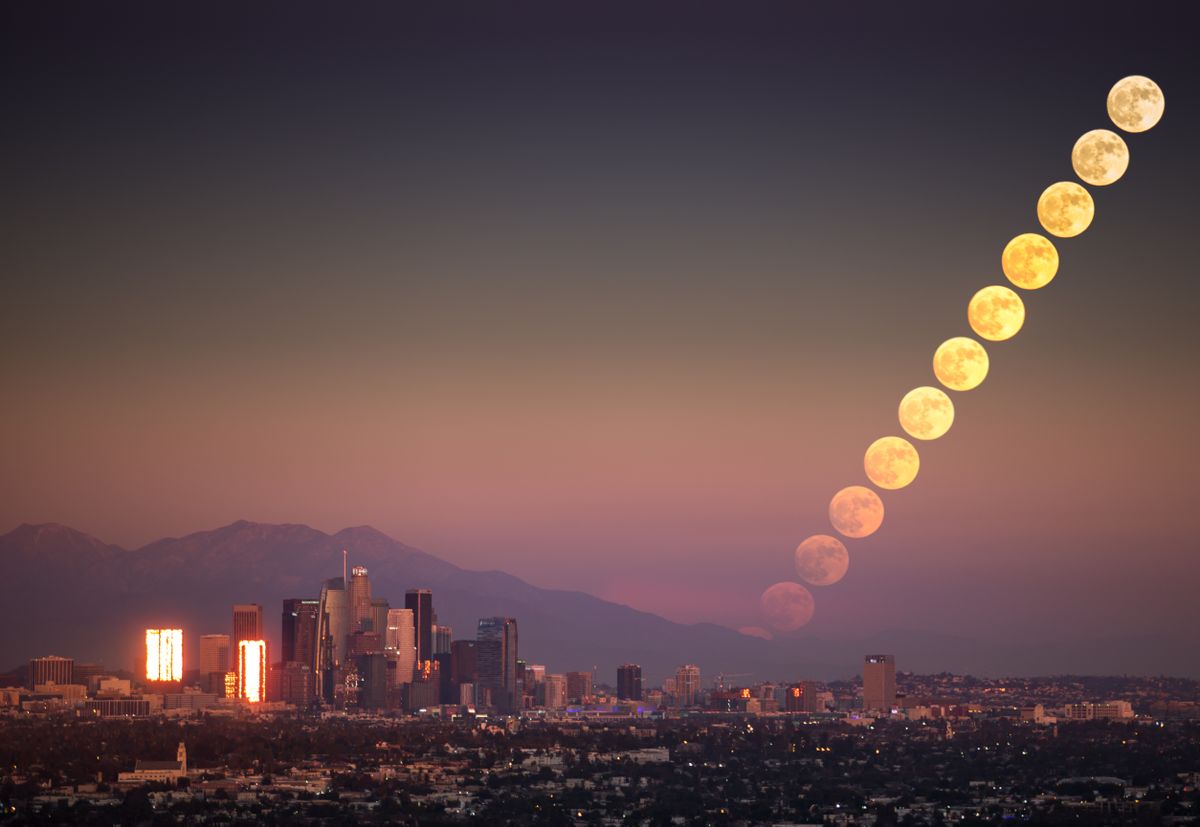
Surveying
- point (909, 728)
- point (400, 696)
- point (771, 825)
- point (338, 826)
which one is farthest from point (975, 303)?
point (400, 696)

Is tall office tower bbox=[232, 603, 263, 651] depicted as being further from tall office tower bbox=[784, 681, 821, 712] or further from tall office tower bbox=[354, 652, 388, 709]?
tall office tower bbox=[784, 681, 821, 712]

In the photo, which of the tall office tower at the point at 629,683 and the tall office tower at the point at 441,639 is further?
the tall office tower at the point at 441,639

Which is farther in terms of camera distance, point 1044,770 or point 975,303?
point 1044,770

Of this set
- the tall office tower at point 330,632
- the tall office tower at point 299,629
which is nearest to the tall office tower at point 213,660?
the tall office tower at point 299,629

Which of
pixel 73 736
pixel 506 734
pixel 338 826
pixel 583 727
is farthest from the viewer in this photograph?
pixel 583 727

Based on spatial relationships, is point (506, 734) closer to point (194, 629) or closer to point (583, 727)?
point (583, 727)

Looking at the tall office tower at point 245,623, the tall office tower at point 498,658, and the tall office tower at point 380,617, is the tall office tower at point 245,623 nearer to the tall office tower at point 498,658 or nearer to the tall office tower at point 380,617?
the tall office tower at point 380,617

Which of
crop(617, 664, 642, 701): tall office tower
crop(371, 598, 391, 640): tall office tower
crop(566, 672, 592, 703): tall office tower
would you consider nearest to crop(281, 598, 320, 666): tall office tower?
crop(371, 598, 391, 640): tall office tower

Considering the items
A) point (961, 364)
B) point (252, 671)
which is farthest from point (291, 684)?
point (961, 364)

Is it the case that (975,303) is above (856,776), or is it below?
above
